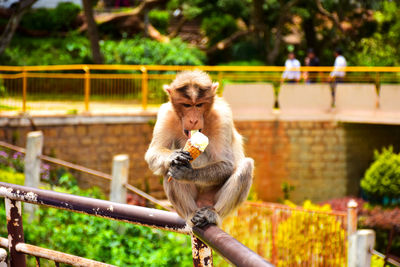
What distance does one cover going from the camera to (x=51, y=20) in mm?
24438

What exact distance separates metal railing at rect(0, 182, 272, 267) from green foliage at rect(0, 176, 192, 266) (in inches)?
168

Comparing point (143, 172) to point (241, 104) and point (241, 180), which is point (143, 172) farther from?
point (241, 180)

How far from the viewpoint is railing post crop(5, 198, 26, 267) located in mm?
3072

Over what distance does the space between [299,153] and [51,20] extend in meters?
13.6

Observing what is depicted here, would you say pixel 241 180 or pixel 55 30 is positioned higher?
pixel 55 30

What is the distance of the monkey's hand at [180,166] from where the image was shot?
3.06 meters

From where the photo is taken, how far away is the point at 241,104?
15.3 m

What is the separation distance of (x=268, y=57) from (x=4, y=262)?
2027 centimetres

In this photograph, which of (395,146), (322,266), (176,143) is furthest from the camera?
(395,146)

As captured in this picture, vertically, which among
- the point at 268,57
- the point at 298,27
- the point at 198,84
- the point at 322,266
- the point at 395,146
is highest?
the point at 298,27

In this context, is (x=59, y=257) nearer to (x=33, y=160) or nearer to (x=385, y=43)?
(x=33, y=160)

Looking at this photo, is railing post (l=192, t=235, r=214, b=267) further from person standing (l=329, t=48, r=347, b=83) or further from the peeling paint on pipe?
person standing (l=329, t=48, r=347, b=83)

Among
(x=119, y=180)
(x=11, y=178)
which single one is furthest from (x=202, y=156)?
(x=11, y=178)

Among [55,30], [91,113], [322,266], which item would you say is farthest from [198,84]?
[55,30]
